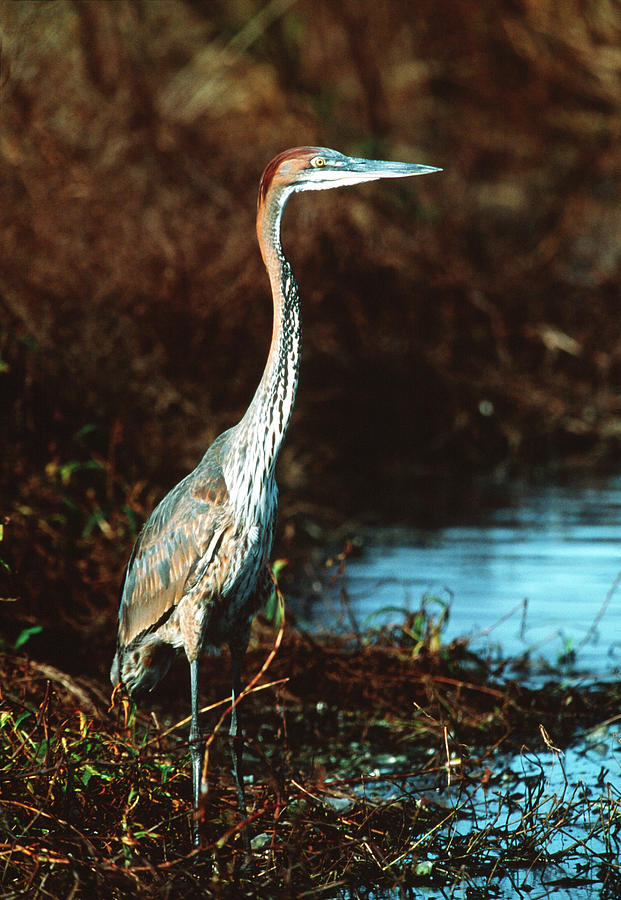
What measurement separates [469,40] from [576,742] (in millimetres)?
13363

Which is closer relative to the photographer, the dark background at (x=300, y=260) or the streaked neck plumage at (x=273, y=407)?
the streaked neck plumage at (x=273, y=407)

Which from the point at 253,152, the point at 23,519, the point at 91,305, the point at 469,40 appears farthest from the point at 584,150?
the point at 23,519

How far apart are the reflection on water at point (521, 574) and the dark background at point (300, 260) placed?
0.72m

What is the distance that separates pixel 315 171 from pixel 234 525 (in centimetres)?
128

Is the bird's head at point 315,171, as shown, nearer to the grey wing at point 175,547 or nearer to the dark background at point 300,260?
the grey wing at point 175,547

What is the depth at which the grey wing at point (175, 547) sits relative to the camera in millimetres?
4273

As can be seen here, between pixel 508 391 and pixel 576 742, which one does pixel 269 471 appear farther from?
pixel 508 391

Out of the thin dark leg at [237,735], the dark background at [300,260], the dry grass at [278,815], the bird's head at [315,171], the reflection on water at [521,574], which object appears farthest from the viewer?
the dark background at [300,260]

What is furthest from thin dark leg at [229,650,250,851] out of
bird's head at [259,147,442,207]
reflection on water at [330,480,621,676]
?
bird's head at [259,147,442,207]

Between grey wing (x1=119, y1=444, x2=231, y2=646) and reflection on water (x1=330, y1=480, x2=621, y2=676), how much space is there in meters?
1.64

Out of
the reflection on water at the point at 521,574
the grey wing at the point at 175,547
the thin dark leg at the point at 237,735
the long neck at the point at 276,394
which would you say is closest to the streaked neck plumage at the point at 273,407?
the long neck at the point at 276,394

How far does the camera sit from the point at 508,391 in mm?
12008

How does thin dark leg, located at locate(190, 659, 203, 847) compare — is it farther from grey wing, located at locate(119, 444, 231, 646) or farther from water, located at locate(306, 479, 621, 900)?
water, located at locate(306, 479, 621, 900)

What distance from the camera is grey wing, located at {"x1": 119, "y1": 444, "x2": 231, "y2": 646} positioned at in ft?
14.0
